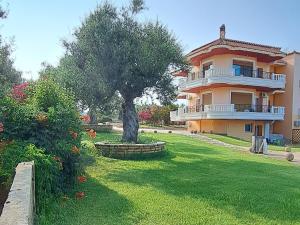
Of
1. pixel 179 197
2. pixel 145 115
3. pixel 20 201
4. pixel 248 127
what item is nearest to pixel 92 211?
pixel 179 197

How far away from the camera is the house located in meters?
30.2

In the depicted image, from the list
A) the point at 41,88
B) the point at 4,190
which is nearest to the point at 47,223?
the point at 4,190

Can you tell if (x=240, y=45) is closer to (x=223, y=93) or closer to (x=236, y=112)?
(x=223, y=93)

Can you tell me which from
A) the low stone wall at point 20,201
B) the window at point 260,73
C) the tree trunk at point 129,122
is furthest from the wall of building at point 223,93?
the low stone wall at point 20,201

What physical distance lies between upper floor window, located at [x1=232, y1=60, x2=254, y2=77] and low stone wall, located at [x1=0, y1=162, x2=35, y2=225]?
93.5 feet

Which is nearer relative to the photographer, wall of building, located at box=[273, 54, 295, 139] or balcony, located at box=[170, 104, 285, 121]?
balcony, located at box=[170, 104, 285, 121]

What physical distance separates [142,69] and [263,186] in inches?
260

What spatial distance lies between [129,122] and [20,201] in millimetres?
11385

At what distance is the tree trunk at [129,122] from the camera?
48.9 feet

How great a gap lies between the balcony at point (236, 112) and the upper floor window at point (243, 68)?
307 centimetres

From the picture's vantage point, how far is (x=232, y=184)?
345 inches

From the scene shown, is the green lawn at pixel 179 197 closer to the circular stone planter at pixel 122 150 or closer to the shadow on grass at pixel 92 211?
the shadow on grass at pixel 92 211

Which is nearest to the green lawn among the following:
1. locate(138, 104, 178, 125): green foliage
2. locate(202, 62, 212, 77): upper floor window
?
locate(202, 62, 212, 77): upper floor window

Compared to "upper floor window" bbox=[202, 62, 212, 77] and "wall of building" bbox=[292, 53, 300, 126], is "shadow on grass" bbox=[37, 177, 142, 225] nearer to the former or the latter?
"upper floor window" bbox=[202, 62, 212, 77]
